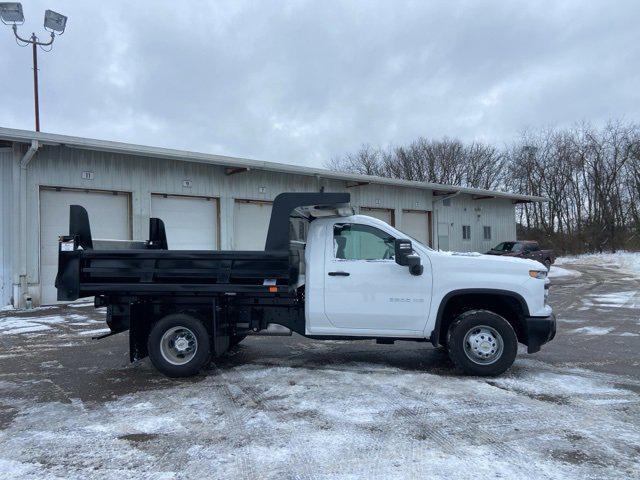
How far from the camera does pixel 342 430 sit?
453 centimetres

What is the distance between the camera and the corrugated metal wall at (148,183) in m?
13.7

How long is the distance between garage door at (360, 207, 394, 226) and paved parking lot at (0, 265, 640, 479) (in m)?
13.8

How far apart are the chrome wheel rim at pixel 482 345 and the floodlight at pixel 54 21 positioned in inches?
715

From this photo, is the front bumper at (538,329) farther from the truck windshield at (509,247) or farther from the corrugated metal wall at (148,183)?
the truck windshield at (509,247)

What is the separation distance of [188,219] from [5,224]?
520 centimetres

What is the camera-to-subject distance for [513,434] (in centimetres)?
440

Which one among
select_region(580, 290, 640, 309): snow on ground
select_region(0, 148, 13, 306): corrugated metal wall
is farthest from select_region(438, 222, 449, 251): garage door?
select_region(0, 148, 13, 306): corrugated metal wall

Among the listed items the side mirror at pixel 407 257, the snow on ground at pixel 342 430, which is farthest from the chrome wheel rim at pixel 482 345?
the side mirror at pixel 407 257

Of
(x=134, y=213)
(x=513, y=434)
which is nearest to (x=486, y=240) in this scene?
(x=134, y=213)

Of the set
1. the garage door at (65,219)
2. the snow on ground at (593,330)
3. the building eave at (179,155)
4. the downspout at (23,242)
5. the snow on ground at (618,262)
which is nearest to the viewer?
the snow on ground at (593,330)

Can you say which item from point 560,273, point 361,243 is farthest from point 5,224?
point 560,273

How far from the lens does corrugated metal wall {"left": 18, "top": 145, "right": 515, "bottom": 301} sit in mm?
13656

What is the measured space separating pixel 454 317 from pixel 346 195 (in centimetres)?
209

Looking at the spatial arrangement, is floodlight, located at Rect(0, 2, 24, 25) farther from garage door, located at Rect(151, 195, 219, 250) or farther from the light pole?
garage door, located at Rect(151, 195, 219, 250)
